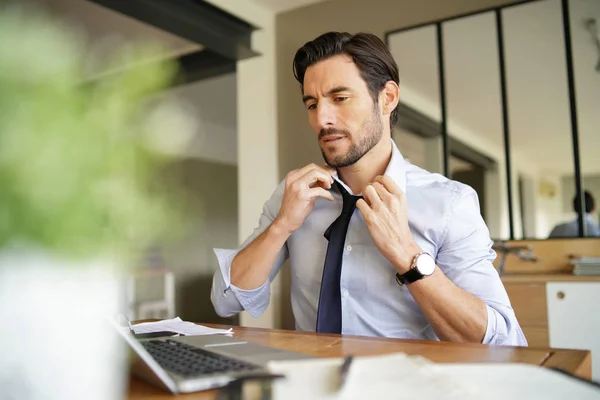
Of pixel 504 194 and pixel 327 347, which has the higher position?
pixel 504 194

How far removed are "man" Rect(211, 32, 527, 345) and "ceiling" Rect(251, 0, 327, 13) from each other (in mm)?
2544

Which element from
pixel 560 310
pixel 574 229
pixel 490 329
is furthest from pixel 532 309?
pixel 490 329

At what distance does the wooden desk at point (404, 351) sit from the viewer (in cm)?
65

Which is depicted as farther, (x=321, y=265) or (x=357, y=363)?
(x=321, y=265)

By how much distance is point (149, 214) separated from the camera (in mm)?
197

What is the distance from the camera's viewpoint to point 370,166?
1541 mm

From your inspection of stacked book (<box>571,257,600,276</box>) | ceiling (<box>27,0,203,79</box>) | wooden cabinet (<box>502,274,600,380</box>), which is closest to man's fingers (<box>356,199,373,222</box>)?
ceiling (<box>27,0,203,79</box>)

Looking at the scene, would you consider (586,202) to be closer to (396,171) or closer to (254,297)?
(396,171)

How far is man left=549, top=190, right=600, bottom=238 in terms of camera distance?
288cm

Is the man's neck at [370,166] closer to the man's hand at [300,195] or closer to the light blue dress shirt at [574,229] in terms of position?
Result: the man's hand at [300,195]

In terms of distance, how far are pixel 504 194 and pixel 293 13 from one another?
218 centimetres

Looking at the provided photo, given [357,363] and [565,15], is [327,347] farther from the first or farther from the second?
[565,15]

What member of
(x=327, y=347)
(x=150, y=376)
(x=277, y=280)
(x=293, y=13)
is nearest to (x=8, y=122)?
(x=150, y=376)

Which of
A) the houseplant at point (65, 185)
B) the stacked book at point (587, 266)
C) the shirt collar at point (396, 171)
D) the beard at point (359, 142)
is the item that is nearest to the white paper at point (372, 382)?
the houseplant at point (65, 185)
